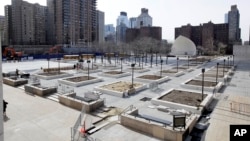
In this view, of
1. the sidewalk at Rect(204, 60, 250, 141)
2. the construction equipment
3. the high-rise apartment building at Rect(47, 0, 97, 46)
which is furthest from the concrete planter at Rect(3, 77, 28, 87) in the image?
the high-rise apartment building at Rect(47, 0, 97, 46)

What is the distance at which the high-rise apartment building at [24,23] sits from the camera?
92.6 meters

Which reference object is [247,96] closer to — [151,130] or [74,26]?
[151,130]

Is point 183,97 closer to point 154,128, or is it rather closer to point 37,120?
point 154,128

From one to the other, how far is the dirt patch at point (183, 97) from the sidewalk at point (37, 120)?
7.06 meters

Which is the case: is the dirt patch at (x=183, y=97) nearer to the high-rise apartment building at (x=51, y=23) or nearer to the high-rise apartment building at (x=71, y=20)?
the high-rise apartment building at (x=71, y=20)

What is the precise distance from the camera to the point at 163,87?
21.6 m

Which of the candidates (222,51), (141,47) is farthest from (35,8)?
(222,51)

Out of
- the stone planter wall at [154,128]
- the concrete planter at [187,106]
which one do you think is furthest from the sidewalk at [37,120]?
the concrete planter at [187,106]

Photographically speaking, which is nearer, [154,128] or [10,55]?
[154,128]

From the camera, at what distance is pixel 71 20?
102 metres

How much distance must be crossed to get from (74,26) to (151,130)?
3967 inches

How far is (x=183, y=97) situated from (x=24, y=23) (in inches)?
3714

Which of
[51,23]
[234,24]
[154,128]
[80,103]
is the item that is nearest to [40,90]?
[80,103]

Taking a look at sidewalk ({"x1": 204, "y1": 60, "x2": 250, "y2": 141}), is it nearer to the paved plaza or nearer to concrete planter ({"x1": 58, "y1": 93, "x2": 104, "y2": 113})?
the paved plaza
